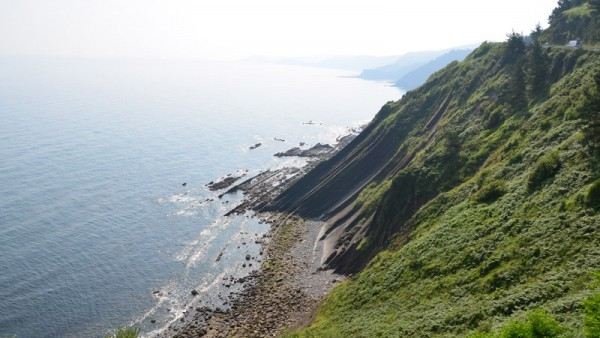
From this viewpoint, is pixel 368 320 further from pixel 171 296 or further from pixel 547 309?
pixel 171 296

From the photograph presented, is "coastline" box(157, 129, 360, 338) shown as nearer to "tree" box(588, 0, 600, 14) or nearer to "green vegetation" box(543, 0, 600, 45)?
"green vegetation" box(543, 0, 600, 45)

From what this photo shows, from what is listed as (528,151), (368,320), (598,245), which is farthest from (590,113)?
(368,320)

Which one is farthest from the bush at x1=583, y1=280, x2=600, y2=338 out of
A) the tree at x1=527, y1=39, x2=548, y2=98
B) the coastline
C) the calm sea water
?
the tree at x1=527, y1=39, x2=548, y2=98

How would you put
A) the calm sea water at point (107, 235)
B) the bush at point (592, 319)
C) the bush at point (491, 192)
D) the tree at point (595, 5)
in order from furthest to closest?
the tree at point (595, 5), the calm sea water at point (107, 235), the bush at point (491, 192), the bush at point (592, 319)

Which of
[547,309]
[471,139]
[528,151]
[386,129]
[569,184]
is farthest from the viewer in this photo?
[386,129]

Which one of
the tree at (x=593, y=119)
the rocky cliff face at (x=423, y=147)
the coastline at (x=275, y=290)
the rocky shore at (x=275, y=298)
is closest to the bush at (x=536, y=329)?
the tree at (x=593, y=119)

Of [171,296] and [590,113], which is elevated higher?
[590,113]

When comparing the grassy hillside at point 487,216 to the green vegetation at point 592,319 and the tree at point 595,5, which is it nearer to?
the green vegetation at point 592,319

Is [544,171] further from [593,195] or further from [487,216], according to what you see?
[593,195]
